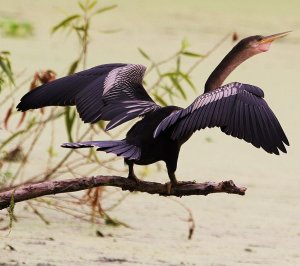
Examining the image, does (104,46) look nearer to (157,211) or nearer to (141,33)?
(141,33)

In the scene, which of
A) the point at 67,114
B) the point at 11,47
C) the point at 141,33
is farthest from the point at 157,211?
the point at 141,33

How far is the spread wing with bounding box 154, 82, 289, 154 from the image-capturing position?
2998 millimetres

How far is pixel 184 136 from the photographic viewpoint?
320 centimetres

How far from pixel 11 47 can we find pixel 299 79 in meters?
1.76

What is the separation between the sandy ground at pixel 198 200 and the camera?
409cm

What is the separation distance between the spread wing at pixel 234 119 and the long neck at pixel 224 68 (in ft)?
1.12

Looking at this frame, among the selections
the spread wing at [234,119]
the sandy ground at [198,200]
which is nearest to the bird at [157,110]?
the spread wing at [234,119]

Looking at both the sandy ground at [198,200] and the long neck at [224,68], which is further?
the sandy ground at [198,200]

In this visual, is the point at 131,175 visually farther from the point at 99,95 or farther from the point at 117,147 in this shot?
the point at 99,95

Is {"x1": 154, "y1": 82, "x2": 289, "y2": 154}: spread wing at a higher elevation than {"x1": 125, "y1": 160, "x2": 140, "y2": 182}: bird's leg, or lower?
higher

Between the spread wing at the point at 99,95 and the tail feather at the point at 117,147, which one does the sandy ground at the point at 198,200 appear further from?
the tail feather at the point at 117,147

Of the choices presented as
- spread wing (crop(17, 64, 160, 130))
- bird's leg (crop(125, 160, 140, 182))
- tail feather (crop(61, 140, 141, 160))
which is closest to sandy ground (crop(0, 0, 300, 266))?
spread wing (crop(17, 64, 160, 130))

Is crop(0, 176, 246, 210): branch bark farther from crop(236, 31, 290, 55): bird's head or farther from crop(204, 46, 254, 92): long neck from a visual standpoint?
crop(236, 31, 290, 55): bird's head

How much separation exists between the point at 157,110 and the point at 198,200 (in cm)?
158
